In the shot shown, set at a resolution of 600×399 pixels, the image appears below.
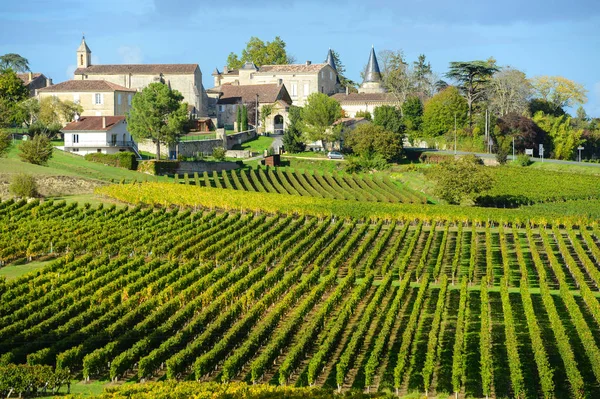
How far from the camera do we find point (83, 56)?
99.4 m

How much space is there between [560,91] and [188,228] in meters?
72.3

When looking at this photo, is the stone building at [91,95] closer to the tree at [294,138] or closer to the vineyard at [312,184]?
the tree at [294,138]

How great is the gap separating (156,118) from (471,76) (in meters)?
34.5

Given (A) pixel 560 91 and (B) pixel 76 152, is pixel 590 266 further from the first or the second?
(A) pixel 560 91

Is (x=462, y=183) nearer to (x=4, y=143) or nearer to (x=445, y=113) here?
(x=445, y=113)

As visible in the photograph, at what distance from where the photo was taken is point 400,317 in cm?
3219

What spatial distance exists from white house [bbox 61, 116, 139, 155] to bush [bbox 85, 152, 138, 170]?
4.48 meters

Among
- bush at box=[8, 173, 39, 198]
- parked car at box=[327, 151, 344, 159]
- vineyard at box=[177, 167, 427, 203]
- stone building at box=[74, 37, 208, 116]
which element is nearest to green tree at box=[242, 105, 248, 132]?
stone building at box=[74, 37, 208, 116]

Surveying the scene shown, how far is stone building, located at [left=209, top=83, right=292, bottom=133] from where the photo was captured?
9481 cm

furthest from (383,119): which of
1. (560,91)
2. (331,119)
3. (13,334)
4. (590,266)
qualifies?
(13,334)

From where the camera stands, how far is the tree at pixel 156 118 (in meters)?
71.4

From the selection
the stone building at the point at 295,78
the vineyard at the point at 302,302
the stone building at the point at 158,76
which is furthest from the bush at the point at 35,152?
the stone building at the point at 295,78

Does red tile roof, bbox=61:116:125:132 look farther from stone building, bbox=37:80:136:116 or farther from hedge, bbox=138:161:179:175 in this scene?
stone building, bbox=37:80:136:116

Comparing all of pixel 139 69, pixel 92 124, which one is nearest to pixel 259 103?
pixel 139 69
